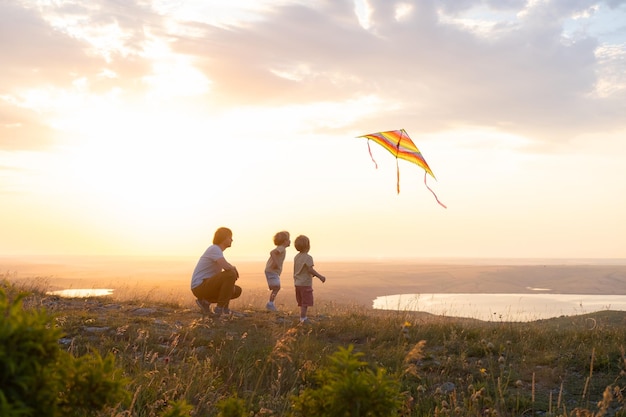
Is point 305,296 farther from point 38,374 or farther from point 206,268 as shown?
point 38,374

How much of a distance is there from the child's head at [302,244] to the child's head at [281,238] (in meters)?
1.34

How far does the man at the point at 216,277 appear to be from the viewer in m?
11.7

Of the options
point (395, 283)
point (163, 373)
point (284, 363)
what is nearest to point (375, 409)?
point (163, 373)

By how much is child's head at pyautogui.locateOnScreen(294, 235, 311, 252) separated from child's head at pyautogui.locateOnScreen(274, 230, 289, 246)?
134cm

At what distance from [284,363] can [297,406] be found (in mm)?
5392

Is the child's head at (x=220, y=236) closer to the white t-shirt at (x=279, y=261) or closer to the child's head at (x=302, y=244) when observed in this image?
the child's head at (x=302, y=244)

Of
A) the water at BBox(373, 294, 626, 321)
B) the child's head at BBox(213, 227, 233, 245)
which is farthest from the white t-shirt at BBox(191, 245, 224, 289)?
the water at BBox(373, 294, 626, 321)

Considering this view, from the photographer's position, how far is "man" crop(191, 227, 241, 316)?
1170 cm

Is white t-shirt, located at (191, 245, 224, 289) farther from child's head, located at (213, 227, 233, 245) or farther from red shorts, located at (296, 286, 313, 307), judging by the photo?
red shorts, located at (296, 286, 313, 307)

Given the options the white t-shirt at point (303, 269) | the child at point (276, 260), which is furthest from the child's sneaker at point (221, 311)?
the child at point (276, 260)

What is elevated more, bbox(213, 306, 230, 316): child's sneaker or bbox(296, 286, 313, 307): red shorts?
bbox(296, 286, 313, 307): red shorts

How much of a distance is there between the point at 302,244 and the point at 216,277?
6.64ft

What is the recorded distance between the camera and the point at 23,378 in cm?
215

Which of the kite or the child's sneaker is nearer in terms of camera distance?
the child's sneaker
